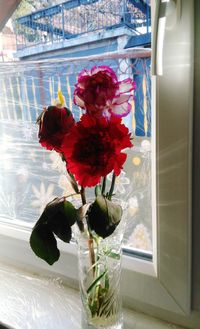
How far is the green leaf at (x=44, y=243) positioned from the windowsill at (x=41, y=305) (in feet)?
0.82

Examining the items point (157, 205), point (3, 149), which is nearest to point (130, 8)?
point (157, 205)

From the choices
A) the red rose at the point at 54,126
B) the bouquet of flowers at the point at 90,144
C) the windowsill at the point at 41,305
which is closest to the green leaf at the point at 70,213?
the bouquet of flowers at the point at 90,144

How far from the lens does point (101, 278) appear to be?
64 centimetres

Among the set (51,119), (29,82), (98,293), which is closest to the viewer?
(51,119)

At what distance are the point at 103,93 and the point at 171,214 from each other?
0.27 metres

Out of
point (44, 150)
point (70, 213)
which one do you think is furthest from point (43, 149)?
point (70, 213)

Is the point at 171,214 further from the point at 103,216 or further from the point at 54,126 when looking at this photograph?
the point at 54,126

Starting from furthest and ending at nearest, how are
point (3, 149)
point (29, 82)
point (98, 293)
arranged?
point (3, 149), point (29, 82), point (98, 293)

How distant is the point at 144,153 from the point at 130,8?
29 cm

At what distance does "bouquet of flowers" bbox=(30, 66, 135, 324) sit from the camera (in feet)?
1.66

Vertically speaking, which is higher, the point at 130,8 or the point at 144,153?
the point at 130,8

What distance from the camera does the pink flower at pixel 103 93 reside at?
519 mm

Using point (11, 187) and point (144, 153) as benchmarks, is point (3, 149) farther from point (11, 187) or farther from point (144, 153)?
point (144, 153)

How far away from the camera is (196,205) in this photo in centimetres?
63
